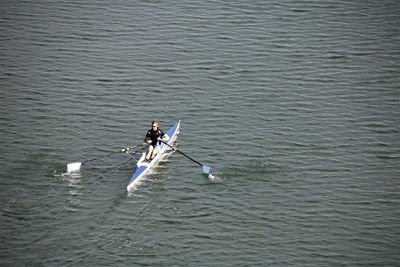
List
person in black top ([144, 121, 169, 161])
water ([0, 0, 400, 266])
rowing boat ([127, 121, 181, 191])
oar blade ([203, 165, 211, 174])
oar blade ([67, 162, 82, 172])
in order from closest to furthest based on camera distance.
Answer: water ([0, 0, 400, 266]) → rowing boat ([127, 121, 181, 191]) → oar blade ([67, 162, 82, 172]) → oar blade ([203, 165, 211, 174]) → person in black top ([144, 121, 169, 161])

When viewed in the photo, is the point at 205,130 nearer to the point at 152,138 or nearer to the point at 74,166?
the point at 152,138

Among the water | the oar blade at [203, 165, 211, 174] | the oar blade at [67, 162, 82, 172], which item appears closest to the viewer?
the water

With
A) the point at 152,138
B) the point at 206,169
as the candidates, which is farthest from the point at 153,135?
the point at 206,169

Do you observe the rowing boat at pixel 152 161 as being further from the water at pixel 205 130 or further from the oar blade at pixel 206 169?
the oar blade at pixel 206 169

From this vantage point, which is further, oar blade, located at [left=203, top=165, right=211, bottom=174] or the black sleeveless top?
the black sleeveless top

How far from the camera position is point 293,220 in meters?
25.2

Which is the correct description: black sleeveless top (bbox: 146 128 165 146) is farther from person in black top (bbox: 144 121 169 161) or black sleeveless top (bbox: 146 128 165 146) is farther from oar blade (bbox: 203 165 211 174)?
oar blade (bbox: 203 165 211 174)

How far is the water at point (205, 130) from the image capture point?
23.9 m

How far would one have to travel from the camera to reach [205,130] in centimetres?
3156

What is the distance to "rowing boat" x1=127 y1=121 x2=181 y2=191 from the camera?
27047 millimetres

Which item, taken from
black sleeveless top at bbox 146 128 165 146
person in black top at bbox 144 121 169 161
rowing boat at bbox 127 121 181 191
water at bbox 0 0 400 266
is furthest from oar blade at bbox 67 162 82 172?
black sleeveless top at bbox 146 128 165 146

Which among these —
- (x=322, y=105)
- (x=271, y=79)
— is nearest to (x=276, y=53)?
(x=271, y=79)

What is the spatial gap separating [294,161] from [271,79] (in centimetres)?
841

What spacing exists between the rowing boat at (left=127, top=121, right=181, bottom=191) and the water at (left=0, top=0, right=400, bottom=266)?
41 centimetres
